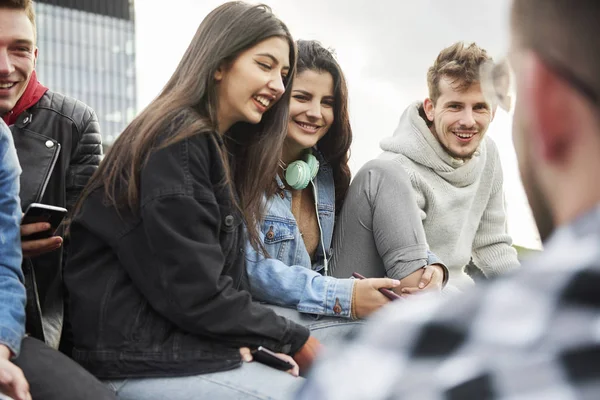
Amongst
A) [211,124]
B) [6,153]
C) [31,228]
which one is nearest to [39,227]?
[31,228]

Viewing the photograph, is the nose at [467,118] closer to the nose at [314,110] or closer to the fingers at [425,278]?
the nose at [314,110]

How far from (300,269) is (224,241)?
64 centimetres

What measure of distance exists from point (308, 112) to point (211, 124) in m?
0.93

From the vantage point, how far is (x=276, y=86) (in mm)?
2574

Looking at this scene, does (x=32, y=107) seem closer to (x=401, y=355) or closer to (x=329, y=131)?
(x=329, y=131)

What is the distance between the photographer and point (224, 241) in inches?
87.9

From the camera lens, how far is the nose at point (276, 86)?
2559 millimetres

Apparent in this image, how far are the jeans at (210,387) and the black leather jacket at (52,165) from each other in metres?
0.43

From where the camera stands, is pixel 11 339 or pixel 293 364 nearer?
pixel 11 339

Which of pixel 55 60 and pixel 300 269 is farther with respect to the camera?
pixel 55 60

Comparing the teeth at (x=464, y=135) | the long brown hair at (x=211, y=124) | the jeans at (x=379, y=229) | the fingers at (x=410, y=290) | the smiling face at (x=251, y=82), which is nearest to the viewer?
the long brown hair at (x=211, y=124)

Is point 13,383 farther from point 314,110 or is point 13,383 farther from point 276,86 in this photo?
point 314,110

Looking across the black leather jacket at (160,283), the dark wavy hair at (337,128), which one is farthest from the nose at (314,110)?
the black leather jacket at (160,283)

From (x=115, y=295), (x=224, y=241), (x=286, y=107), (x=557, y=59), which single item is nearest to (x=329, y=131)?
(x=286, y=107)
